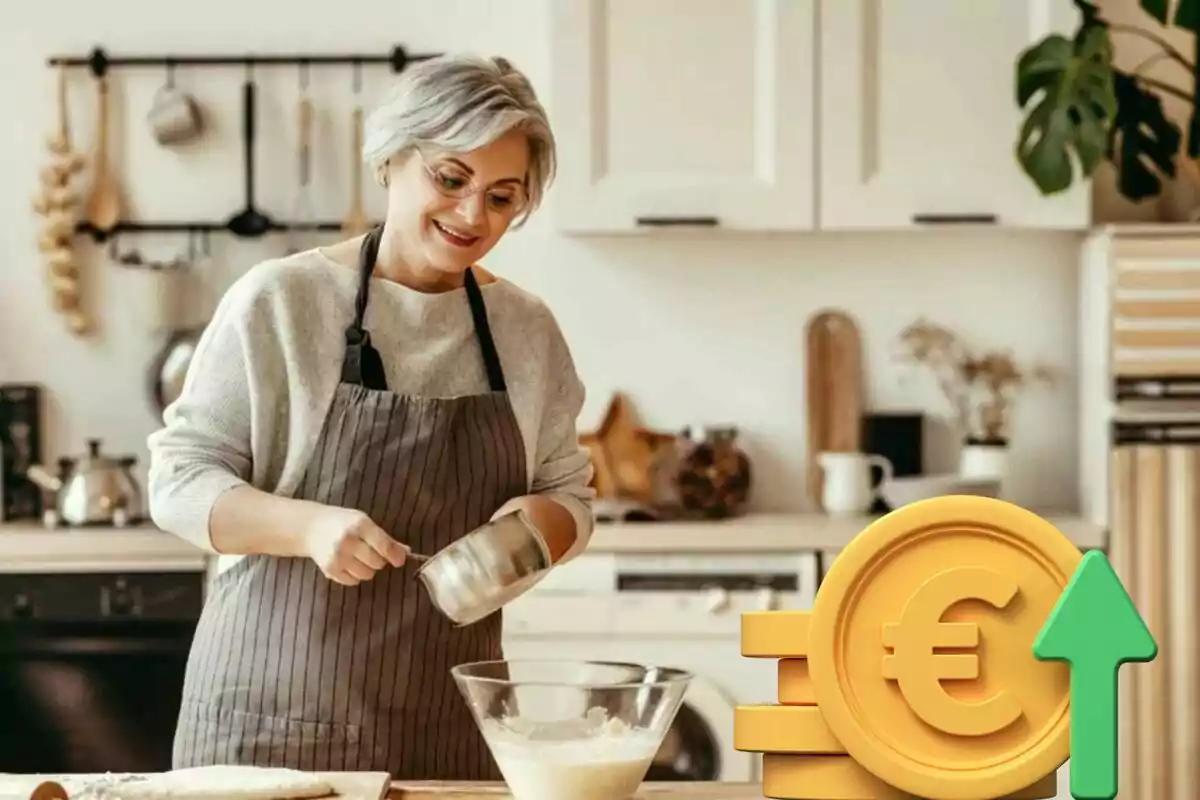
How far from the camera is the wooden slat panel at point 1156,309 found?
3.15m

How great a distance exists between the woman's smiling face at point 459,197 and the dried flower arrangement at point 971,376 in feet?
6.29

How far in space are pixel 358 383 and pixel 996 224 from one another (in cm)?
188

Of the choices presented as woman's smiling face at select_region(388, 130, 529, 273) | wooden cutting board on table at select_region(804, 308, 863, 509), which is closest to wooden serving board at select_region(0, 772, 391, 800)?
woman's smiling face at select_region(388, 130, 529, 273)

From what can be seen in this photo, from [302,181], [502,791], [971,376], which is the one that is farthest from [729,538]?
[502,791]

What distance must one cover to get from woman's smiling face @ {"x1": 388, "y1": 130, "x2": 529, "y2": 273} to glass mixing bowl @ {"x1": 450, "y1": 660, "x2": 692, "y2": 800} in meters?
0.58

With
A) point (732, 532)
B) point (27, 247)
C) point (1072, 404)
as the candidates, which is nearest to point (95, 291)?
point (27, 247)

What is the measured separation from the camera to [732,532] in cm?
319

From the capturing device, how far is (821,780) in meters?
1.34

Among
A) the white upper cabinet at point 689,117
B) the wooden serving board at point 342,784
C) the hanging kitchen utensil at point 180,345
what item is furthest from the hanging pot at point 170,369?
the wooden serving board at point 342,784

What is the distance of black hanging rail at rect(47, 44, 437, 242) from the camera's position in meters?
3.61

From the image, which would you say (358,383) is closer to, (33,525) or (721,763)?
(721,763)

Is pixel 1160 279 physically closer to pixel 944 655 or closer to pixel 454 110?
pixel 454 110

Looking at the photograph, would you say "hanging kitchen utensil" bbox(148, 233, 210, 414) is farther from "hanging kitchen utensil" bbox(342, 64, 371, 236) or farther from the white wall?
"hanging kitchen utensil" bbox(342, 64, 371, 236)

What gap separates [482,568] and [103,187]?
7.93 ft
